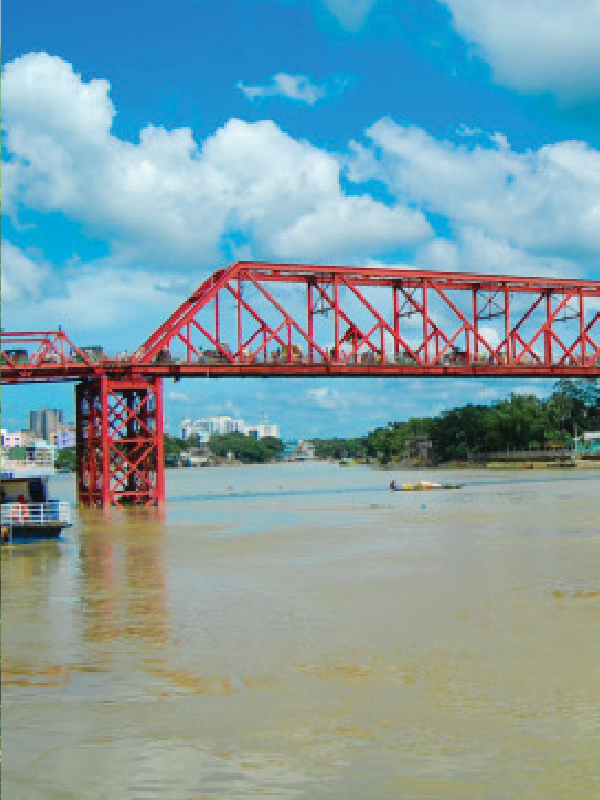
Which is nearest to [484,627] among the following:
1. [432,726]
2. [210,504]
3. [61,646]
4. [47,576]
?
[432,726]

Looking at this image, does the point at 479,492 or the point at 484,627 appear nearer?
the point at 484,627

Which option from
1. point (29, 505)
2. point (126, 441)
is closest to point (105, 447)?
point (126, 441)

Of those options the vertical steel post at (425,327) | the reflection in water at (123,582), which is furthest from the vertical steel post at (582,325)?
the reflection in water at (123,582)

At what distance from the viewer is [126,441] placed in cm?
6197

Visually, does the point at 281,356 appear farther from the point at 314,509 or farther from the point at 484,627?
the point at 484,627

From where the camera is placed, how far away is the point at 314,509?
59719 mm

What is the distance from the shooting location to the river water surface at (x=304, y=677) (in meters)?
11.1

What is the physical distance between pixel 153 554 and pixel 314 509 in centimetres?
2712

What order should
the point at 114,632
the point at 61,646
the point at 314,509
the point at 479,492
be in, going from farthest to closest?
the point at 479,492, the point at 314,509, the point at 114,632, the point at 61,646

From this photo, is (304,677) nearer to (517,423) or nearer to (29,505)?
(29,505)

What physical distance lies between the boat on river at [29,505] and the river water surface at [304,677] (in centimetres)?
447

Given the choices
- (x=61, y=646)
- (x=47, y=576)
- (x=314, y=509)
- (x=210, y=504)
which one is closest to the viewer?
(x=61, y=646)

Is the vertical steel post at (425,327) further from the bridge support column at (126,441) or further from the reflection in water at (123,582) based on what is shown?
the reflection in water at (123,582)

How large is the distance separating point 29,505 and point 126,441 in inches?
1007
